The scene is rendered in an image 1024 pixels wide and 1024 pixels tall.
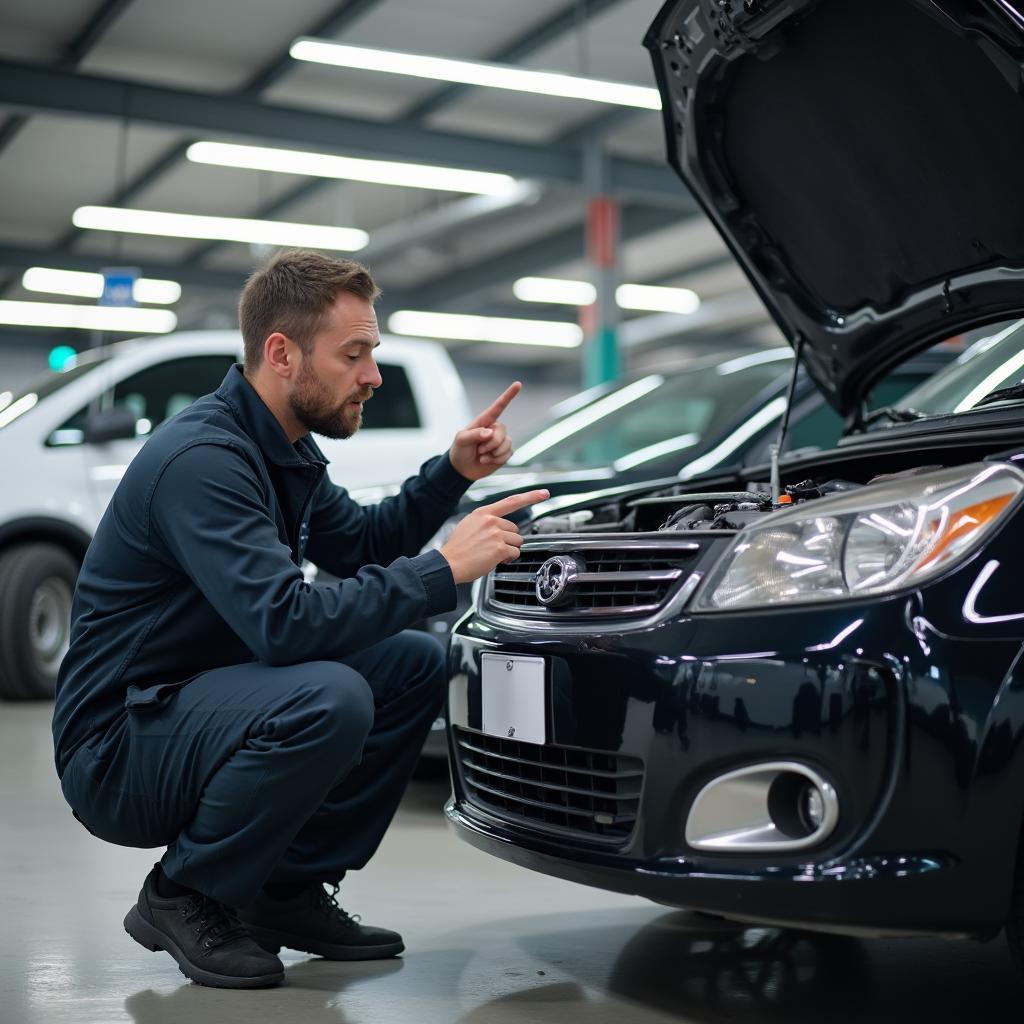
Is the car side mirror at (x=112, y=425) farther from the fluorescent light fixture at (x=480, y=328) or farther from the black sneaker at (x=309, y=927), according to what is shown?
the fluorescent light fixture at (x=480, y=328)

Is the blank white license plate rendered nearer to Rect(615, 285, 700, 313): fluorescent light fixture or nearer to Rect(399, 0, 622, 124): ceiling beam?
Rect(399, 0, 622, 124): ceiling beam

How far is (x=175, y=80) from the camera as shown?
453 inches

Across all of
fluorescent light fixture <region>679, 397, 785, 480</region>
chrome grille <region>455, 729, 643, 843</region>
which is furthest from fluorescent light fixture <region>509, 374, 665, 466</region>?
chrome grille <region>455, 729, 643, 843</region>

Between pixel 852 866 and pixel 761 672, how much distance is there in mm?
→ 265

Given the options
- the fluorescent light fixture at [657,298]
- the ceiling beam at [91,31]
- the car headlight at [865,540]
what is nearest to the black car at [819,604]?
the car headlight at [865,540]

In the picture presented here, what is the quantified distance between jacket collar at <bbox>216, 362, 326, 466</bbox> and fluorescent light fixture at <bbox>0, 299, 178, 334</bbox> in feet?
55.6

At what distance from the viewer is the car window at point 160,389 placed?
6.32m

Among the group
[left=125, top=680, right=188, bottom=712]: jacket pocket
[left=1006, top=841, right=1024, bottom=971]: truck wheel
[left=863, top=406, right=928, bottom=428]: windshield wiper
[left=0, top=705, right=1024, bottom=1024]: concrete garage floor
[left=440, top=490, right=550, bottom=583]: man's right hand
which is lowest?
[left=0, top=705, right=1024, bottom=1024]: concrete garage floor

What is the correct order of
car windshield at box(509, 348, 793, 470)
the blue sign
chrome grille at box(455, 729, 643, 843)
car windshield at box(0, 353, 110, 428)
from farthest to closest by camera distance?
the blue sign → car windshield at box(0, 353, 110, 428) → car windshield at box(509, 348, 793, 470) → chrome grille at box(455, 729, 643, 843)

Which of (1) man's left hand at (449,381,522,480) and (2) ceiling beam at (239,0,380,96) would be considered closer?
(1) man's left hand at (449,381,522,480)

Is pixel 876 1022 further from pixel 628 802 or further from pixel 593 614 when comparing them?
pixel 593 614

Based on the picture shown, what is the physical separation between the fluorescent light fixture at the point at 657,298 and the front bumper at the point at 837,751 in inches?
660

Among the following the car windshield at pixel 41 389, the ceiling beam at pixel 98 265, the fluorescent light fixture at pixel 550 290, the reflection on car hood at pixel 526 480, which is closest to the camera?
the reflection on car hood at pixel 526 480

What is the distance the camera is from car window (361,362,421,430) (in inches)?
262
